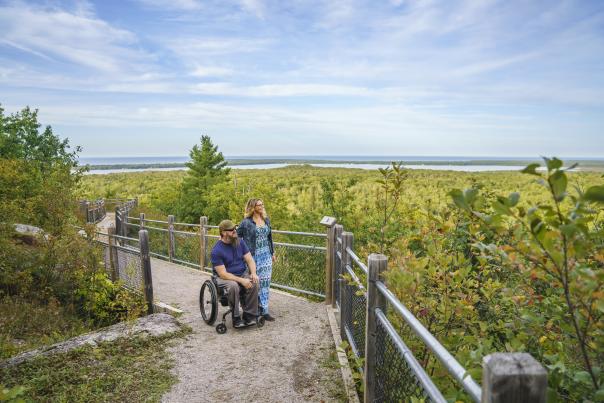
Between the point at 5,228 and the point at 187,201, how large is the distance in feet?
58.9

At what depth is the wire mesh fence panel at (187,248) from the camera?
1184 centimetres

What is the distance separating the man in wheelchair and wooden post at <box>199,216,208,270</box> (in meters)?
4.52

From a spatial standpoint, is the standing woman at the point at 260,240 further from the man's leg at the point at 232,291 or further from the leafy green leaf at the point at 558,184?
the leafy green leaf at the point at 558,184

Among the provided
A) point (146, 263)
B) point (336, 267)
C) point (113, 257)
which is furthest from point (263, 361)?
point (113, 257)

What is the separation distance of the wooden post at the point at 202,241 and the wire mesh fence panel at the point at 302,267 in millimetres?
2750

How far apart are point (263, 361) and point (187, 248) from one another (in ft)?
24.9

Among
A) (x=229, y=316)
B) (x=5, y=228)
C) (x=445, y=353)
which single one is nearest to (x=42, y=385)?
(x=229, y=316)

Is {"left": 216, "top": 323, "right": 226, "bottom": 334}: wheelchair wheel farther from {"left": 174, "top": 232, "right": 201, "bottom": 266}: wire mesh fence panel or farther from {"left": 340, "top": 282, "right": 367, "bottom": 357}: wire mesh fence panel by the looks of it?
{"left": 174, "top": 232, "right": 201, "bottom": 266}: wire mesh fence panel

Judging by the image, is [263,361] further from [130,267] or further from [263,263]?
[130,267]

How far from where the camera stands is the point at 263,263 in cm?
673

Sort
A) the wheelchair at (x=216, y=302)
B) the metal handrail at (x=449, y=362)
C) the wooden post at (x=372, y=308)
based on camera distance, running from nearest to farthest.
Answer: the metal handrail at (x=449, y=362) → the wooden post at (x=372, y=308) → the wheelchair at (x=216, y=302)

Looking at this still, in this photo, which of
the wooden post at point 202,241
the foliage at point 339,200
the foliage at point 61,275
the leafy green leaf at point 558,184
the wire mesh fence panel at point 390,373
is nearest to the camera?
the leafy green leaf at point 558,184

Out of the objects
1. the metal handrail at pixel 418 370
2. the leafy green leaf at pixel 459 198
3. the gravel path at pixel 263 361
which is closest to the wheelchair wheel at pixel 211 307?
the gravel path at pixel 263 361

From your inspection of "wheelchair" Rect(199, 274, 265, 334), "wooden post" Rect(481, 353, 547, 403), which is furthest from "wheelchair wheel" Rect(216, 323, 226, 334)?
"wooden post" Rect(481, 353, 547, 403)
